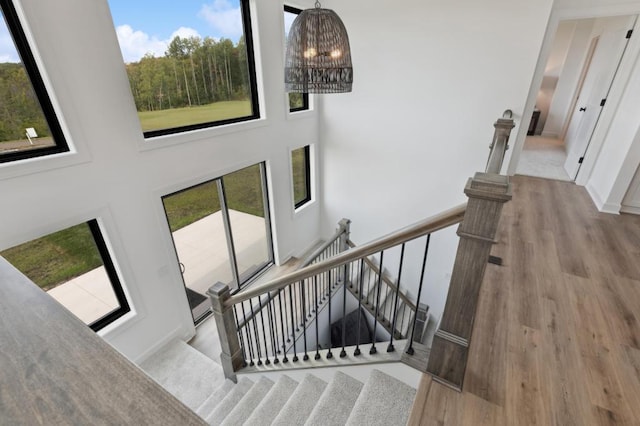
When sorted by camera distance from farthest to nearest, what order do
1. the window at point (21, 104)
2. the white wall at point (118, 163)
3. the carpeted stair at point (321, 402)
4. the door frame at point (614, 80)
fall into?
the door frame at point (614, 80) < the white wall at point (118, 163) < the window at point (21, 104) < the carpeted stair at point (321, 402)

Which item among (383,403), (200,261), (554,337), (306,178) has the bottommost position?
(200,261)

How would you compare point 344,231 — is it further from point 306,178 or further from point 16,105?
point 16,105

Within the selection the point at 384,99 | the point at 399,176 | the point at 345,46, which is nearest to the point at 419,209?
the point at 399,176

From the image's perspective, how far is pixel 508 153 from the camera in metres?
4.12

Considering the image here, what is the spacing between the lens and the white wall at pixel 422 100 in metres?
3.72

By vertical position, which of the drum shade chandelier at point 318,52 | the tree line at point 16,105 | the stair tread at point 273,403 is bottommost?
the stair tread at point 273,403

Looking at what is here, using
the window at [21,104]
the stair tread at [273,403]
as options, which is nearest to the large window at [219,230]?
the window at [21,104]

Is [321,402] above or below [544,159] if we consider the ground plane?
below

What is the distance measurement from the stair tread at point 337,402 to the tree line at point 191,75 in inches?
120

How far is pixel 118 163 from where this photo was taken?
2703mm

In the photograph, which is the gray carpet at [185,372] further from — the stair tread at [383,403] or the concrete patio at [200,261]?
the stair tread at [383,403]

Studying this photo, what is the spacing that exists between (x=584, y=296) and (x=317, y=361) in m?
1.95

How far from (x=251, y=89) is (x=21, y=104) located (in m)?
2.42

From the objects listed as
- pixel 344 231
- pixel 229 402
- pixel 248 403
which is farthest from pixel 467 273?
pixel 344 231
